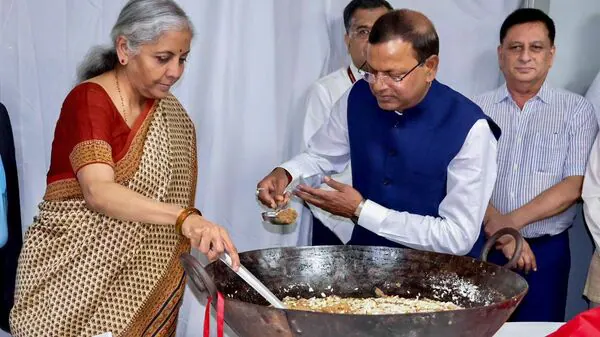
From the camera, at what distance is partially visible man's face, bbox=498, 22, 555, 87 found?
11.1ft

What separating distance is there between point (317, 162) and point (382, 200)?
0.27m

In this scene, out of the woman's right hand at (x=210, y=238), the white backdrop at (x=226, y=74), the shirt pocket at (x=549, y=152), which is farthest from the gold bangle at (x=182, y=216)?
the shirt pocket at (x=549, y=152)

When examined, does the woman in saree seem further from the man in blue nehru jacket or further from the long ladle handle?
the long ladle handle

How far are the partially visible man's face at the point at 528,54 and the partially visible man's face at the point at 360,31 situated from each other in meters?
0.51

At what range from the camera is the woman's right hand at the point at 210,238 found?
6.42 ft

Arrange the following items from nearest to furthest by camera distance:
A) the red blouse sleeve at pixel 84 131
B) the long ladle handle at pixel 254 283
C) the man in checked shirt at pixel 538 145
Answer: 1. the long ladle handle at pixel 254 283
2. the red blouse sleeve at pixel 84 131
3. the man in checked shirt at pixel 538 145

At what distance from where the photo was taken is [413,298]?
229cm

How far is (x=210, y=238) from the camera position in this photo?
1989 mm

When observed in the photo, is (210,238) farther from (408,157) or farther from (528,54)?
(528,54)

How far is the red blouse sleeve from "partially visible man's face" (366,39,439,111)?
71cm

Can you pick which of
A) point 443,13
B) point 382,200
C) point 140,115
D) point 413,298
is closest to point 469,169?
point 382,200

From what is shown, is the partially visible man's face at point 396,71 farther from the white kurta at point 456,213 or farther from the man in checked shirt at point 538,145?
the man in checked shirt at point 538,145

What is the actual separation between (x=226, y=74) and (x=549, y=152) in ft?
4.02

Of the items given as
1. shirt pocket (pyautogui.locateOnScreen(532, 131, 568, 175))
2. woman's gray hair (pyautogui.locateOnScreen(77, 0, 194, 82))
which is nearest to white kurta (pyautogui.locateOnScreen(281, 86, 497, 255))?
woman's gray hair (pyautogui.locateOnScreen(77, 0, 194, 82))
